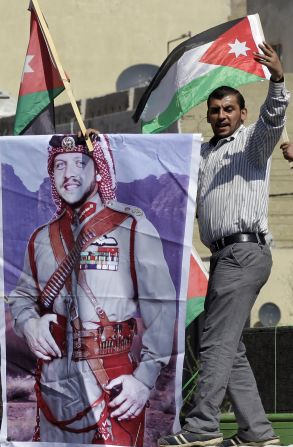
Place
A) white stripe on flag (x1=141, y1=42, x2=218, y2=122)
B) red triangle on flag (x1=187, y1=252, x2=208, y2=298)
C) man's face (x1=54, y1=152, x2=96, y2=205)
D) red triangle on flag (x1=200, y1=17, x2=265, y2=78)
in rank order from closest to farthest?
man's face (x1=54, y1=152, x2=96, y2=205) < red triangle on flag (x1=200, y1=17, x2=265, y2=78) < white stripe on flag (x1=141, y1=42, x2=218, y2=122) < red triangle on flag (x1=187, y1=252, x2=208, y2=298)

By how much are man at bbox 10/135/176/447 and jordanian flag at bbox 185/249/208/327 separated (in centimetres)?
231

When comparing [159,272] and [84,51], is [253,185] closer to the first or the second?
[159,272]

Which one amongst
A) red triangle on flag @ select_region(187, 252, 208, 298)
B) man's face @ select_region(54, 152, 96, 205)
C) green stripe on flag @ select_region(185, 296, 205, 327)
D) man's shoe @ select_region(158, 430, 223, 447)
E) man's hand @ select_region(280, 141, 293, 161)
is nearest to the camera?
man's shoe @ select_region(158, 430, 223, 447)

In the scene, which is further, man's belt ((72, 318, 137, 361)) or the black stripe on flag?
the black stripe on flag

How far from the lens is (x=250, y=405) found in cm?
794

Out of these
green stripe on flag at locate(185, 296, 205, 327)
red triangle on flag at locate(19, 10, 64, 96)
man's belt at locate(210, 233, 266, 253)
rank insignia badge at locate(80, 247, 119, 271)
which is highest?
red triangle on flag at locate(19, 10, 64, 96)

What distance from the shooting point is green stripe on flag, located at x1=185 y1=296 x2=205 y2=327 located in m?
10.3

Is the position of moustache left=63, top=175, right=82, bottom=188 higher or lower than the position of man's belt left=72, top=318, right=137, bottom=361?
higher

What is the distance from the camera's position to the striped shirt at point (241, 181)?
7849 mm

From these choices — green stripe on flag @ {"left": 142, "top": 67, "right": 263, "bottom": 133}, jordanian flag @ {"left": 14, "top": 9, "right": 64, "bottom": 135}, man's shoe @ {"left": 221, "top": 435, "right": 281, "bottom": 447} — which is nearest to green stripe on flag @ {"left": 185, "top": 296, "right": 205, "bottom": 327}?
green stripe on flag @ {"left": 142, "top": 67, "right": 263, "bottom": 133}

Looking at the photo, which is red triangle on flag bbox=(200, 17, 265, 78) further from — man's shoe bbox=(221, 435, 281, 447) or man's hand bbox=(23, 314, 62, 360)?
man's shoe bbox=(221, 435, 281, 447)

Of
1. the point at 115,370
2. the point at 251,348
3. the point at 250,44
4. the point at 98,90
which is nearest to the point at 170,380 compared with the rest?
the point at 115,370

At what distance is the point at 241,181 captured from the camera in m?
7.93

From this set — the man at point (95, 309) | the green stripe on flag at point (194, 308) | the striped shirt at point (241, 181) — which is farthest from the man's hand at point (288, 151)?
the green stripe on flag at point (194, 308)
